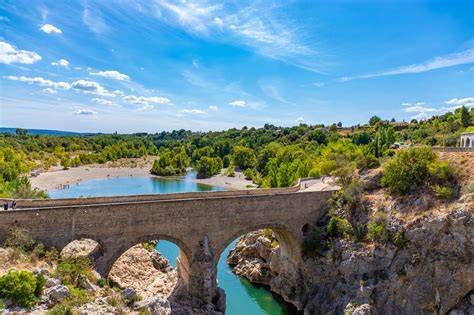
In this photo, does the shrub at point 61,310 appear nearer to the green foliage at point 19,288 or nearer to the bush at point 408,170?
the green foliage at point 19,288

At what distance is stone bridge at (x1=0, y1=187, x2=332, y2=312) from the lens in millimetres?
15625

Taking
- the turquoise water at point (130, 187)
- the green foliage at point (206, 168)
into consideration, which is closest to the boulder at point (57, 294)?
the turquoise water at point (130, 187)

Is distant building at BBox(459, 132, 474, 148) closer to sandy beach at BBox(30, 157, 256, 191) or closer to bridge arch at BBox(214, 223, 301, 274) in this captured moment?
bridge arch at BBox(214, 223, 301, 274)

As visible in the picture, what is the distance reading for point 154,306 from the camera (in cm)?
1291

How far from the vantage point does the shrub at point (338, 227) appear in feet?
74.0

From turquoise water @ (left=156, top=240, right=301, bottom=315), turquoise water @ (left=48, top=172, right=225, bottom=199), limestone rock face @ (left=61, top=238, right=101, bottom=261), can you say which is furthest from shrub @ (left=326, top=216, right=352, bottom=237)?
turquoise water @ (left=48, top=172, right=225, bottom=199)

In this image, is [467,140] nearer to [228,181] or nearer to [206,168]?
[228,181]

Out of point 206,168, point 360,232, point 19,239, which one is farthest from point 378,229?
point 206,168

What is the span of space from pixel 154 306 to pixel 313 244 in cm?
1358

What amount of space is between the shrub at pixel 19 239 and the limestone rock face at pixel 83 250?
183cm

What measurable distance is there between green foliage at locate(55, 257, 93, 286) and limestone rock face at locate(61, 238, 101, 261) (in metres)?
1.58

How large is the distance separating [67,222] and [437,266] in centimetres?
2054

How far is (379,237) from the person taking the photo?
21.1 meters

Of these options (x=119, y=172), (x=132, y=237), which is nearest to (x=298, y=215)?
(x=132, y=237)
